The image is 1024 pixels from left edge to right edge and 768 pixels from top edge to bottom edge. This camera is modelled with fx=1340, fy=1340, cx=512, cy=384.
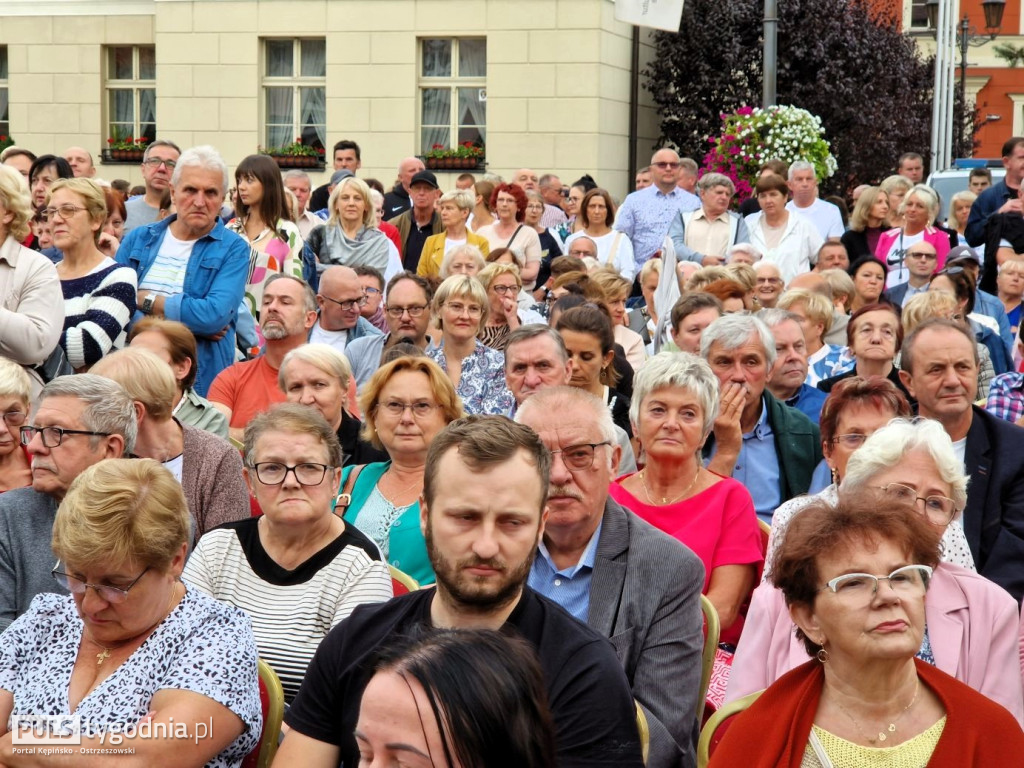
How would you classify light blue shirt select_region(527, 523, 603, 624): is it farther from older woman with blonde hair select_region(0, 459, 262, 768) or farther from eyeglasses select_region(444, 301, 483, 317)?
eyeglasses select_region(444, 301, 483, 317)

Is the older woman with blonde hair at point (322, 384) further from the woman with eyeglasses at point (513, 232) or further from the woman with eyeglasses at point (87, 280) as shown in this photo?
the woman with eyeglasses at point (513, 232)

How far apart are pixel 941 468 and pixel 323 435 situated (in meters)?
1.81

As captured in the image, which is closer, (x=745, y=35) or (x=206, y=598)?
(x=206, y=598)

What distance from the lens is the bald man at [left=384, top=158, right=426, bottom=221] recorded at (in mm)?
13609

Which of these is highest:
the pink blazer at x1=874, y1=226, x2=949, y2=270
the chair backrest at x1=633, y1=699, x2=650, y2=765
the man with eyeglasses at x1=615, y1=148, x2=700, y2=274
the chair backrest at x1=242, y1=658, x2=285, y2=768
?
the man with eyeglasses at x1=615, y1=148, x2=700, y2=274

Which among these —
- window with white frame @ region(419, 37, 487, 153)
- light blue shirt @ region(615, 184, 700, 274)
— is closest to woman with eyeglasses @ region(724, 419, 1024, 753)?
light blue shirt @ region(615, 184, 700, 274)

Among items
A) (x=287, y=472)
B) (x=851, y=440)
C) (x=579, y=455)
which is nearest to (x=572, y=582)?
(x=579, y=455)

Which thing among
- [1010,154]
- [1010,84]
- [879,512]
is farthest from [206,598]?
[1010,84]

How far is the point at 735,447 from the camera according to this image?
17.3 feet

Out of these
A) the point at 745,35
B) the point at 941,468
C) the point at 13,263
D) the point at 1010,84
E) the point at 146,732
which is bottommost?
the point at 146,732

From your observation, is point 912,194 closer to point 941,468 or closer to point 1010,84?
point 941,468

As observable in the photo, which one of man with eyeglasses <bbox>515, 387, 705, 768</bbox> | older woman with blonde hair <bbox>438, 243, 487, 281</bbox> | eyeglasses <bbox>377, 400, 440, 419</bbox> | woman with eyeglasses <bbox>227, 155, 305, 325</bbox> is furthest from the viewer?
older woman with blonde hair <bbox>438, 243, 487, 281</bbox>

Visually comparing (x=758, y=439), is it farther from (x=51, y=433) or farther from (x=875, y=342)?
(x=51, y=433)

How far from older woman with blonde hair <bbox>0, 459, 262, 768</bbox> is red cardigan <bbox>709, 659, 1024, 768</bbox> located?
1140 mm
